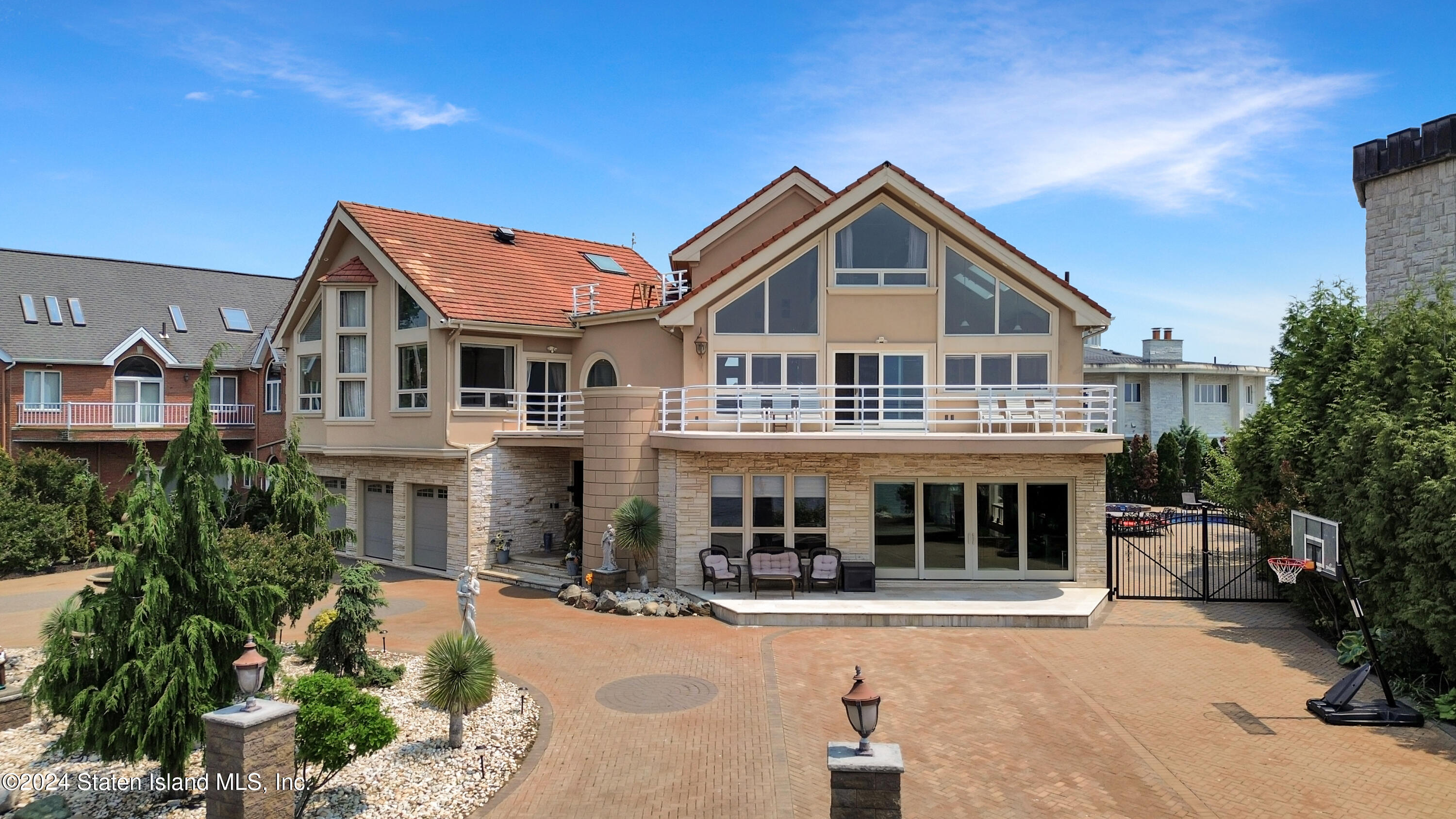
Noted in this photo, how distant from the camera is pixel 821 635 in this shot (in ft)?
50.2

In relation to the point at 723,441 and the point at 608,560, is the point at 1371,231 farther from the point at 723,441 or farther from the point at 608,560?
the point at 608,560

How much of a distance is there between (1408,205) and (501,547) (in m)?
24.0

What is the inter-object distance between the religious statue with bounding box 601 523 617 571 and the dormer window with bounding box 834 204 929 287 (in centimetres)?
743

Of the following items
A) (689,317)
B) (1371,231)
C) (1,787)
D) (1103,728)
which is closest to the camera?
(1,787)

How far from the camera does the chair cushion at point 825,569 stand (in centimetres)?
1769

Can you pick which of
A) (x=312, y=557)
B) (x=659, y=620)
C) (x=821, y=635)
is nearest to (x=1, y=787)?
(x=312, y=557)

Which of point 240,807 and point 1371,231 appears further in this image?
point 1371,231

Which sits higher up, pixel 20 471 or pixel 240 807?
pixel 20 471

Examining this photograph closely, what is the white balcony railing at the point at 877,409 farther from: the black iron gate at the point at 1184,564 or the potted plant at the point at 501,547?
the potted plant at the point at 501,547

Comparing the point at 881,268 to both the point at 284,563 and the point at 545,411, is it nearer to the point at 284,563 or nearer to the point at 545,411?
the point at 545,411

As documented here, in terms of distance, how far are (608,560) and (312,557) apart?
267 inches

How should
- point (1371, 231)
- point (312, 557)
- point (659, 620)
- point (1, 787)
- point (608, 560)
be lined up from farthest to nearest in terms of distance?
point (1371, 231)
point (608, 560)
point (659, 620)
point (312, 557)
point (1, 787)

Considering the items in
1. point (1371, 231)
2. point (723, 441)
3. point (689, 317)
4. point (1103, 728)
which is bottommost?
point (1103, 728)

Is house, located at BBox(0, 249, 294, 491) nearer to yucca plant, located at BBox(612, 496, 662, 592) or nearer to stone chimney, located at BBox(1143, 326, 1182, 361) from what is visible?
yucca plant, located at BBox(612, 496, 662, 592)
